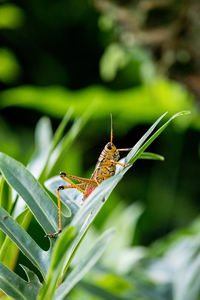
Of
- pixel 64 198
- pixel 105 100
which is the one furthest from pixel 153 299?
pixel 105 100

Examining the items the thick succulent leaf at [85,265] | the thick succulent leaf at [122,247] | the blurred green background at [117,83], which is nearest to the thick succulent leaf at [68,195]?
the thick succulent leaf at [85,265]

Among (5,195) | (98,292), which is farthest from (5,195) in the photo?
(98,292)

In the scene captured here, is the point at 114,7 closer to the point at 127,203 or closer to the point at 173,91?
the point at 173,91

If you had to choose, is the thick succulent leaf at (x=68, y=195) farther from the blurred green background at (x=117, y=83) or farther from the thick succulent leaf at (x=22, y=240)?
the blurred green background at (x=117, y=83)

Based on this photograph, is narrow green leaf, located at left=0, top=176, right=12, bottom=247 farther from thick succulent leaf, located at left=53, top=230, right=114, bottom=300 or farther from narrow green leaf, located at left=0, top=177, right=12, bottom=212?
thick succulent leaf, located at left=53, top=230, right=114, bottom=300

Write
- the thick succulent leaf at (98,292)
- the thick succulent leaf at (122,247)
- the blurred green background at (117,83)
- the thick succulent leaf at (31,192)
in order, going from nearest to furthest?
the thick succulent leaf at (31,192) < the thick succulent leaf at (98,292) < the thick succulent leaf at (122,247) < the blurred green background at (117,83)

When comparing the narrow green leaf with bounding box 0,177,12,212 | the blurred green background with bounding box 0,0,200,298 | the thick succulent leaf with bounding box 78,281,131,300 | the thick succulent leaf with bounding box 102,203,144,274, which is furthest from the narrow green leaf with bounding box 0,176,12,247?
the blurred green background with bounding box 0,0,200,298
